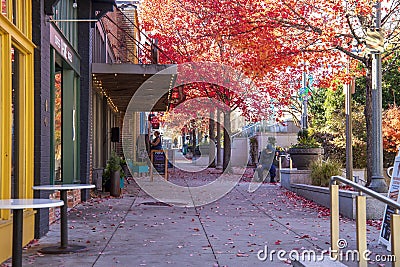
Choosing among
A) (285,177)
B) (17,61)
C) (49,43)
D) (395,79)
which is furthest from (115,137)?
(395,79)

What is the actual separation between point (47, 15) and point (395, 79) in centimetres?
2612

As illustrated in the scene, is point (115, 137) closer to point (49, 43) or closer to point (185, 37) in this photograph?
point (185, 37)

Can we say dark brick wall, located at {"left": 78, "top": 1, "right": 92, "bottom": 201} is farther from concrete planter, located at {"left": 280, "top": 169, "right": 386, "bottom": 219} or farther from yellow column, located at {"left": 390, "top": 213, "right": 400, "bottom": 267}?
yellow column, located at {"left": 390, "top": 213, "right": 400, "bottom": 267}

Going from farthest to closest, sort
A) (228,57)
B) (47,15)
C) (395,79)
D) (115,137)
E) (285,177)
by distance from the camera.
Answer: (395,79)
(228,57)
(115,137)
(285,177)
(47,15)

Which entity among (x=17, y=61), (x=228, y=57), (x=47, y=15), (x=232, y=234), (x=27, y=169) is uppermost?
(x=228, y=57)

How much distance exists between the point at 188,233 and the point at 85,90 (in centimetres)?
617

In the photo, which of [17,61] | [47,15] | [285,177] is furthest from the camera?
[285,177]

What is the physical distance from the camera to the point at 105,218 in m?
12.2

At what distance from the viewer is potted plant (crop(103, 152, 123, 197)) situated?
1711cm

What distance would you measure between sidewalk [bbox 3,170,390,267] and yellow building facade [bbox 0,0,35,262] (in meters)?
0.64

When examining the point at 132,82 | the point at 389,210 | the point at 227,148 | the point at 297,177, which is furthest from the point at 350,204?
the point at 227,148

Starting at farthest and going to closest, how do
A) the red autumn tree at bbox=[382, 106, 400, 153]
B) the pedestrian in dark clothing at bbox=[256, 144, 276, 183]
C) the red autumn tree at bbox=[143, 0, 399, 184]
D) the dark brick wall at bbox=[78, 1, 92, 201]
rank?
the red autumn tree at bbox=[382, 106, 400, 153]
the pedestrian in dark clothing at bbox=[256, 144, 276, 183]
the dark brick wall at bbox=[78, 1, 92, 201]
the red autumn tree at bbox=[143, 0, 399, 184]

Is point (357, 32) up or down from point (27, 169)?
up

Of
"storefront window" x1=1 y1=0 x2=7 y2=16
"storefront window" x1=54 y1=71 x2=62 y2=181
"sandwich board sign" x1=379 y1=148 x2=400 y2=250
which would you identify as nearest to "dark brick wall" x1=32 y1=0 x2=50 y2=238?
"storefront window" x1=1 y1=0 x2=7 y2=16
